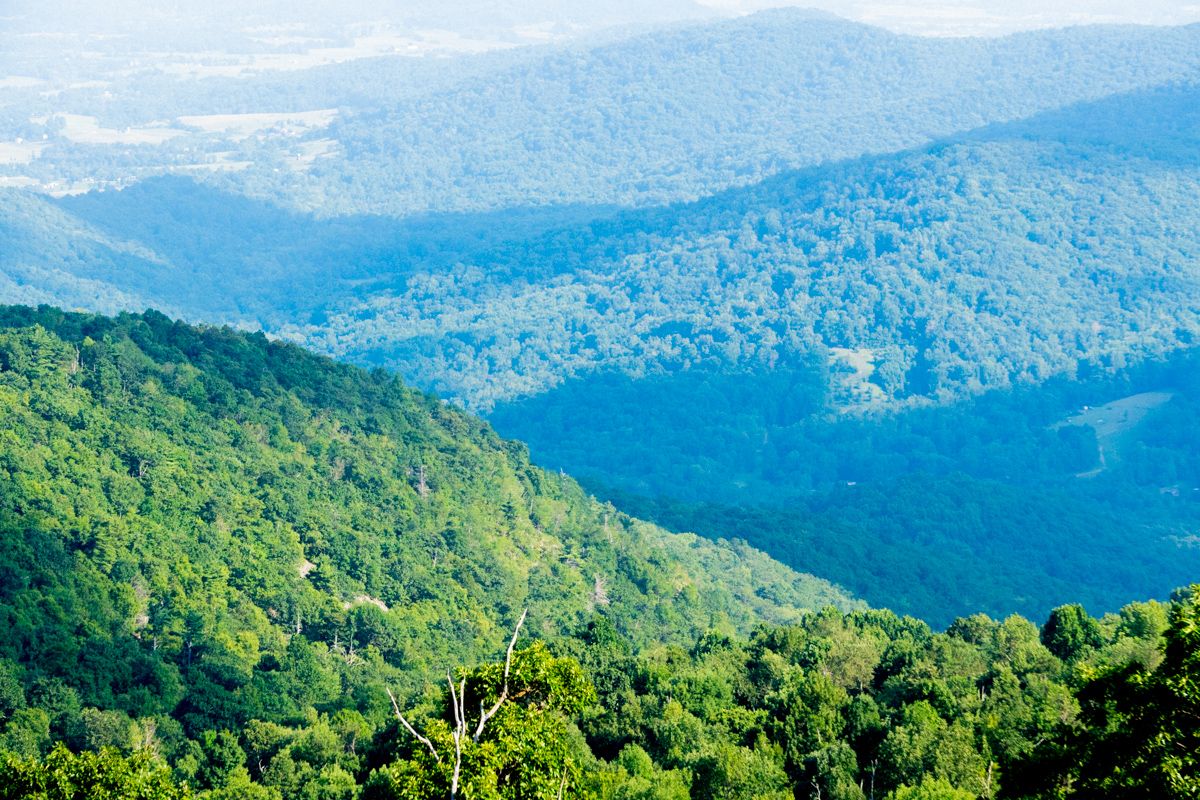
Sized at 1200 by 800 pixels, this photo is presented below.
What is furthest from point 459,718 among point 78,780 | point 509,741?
point 78,780

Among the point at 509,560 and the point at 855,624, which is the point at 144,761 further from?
the point at 509,560

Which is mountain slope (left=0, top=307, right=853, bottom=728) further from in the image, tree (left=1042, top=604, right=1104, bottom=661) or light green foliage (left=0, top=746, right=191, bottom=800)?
light green foliage (left=0, top=746, right=191, bottom=800)

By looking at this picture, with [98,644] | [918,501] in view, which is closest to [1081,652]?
[98,644]

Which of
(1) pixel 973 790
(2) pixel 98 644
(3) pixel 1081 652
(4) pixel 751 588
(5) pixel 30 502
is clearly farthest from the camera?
(4) pixel 751 588

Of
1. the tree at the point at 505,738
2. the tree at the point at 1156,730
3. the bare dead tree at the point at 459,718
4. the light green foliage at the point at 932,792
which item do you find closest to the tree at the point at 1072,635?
the light green foliage at the point at 932,792

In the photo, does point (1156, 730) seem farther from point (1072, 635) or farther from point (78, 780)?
point (1072, 635)

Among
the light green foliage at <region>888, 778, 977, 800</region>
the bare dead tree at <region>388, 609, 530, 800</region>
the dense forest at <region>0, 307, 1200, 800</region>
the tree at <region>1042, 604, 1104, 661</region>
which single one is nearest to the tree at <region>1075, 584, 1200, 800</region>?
the dense forest at <region>0, 307, 1200, 800</region>
